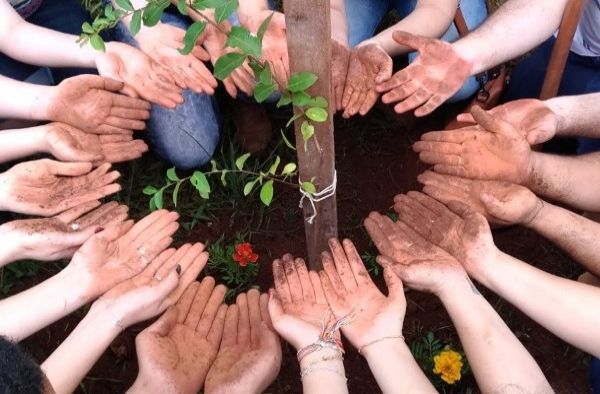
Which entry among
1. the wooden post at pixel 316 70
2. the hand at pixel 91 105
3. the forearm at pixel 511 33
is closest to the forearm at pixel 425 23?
the forearm at pixel 511 33

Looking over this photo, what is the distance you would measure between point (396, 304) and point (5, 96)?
1525mm

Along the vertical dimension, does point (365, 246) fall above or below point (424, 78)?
below

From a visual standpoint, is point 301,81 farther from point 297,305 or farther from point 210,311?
point 210,311

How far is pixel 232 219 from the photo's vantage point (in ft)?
7.89

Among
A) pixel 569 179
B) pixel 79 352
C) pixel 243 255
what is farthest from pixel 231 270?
pixel 569 179

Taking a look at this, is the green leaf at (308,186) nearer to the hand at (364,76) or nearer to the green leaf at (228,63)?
the green leaf at (228,63)

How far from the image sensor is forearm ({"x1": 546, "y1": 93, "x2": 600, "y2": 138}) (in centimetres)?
193

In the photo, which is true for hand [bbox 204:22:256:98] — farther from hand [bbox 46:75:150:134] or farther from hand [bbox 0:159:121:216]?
hand [bbox 0:159:121:216]

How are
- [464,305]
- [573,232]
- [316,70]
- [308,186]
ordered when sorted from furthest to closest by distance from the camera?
[573,232] < [464,305] < [308,186] < [316,70]

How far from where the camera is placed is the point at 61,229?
1.80 meters

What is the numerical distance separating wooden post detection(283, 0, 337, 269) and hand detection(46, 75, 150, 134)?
771 millimetres

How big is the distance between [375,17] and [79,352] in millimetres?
1803

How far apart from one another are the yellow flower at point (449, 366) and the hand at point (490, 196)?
1.47ft

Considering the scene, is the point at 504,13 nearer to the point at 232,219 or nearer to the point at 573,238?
the point at 573,238
